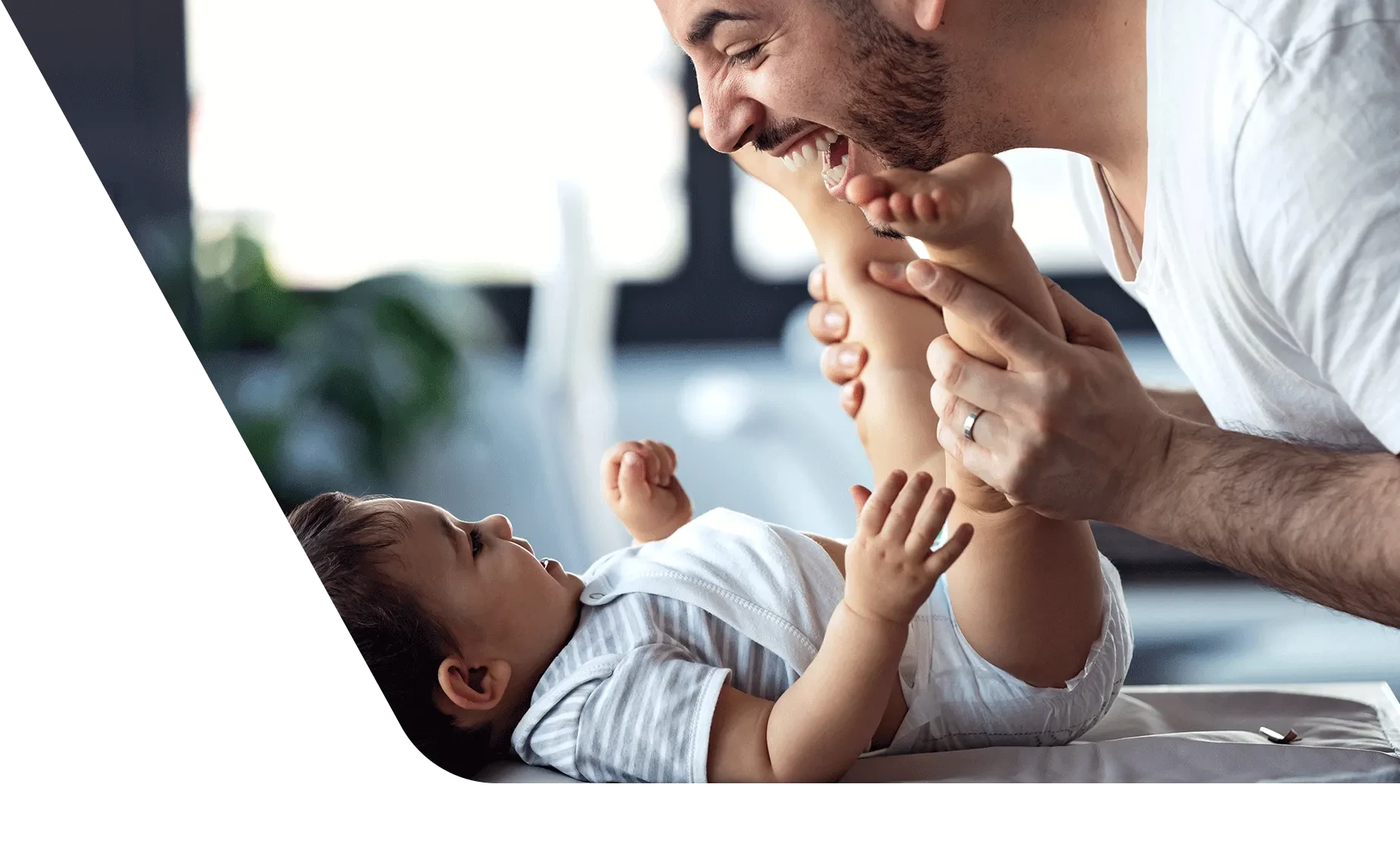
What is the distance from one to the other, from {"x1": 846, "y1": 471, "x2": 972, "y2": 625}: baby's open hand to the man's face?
0.31m

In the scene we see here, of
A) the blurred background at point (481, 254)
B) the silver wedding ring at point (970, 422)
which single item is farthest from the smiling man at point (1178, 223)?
the blurred background at point (481, 254)

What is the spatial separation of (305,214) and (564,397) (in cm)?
34

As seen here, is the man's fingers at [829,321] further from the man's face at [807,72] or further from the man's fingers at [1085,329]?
the man's fingers at [1085,329]

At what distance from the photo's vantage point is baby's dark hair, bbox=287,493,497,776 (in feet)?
2.19

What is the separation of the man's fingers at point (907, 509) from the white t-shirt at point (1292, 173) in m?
0.19

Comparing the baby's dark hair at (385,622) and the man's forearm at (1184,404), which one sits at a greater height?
the man's forearm at (1184,404)

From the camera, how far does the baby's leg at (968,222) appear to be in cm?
52

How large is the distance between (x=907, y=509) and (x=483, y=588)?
0.28 meters

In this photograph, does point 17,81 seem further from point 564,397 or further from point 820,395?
point 820,395

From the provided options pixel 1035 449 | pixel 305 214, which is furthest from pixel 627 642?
pixel 305 214

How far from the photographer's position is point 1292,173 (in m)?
0.52

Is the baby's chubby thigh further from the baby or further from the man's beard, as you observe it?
the man's beard

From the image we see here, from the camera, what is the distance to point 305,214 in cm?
78
